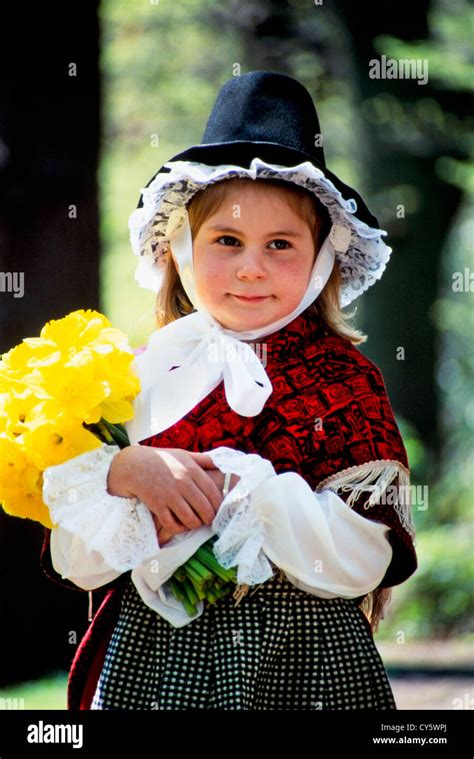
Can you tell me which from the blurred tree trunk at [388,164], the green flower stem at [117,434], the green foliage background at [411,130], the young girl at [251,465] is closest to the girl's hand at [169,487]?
the young girl at [251,465]

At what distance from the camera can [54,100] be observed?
15.6 feet

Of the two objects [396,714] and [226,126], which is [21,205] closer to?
[226,126]

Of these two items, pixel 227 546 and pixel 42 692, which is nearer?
pixel 227 546

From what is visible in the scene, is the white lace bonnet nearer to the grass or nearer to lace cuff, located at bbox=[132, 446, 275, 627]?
lace cuff, located at bbox=[132, 446, 275, 627]

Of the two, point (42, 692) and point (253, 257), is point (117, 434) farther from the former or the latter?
point (42, 692)

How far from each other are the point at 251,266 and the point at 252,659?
807mm

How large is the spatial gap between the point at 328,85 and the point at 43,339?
469 cm

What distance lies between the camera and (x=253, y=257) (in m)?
2.56

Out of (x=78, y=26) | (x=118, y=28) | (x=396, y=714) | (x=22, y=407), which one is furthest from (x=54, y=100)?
(x=396, y=714)

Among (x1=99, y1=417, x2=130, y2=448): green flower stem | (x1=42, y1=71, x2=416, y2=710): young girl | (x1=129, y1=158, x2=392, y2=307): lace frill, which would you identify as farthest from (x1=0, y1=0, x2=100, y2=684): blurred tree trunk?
(x1=99, y1=417, x2=130, y2=448): green flower stem

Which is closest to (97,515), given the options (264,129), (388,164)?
(264,129)

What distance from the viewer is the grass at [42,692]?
448cm

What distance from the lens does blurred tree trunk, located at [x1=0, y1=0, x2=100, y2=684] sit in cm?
462

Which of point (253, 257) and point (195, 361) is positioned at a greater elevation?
point (253, 257)
